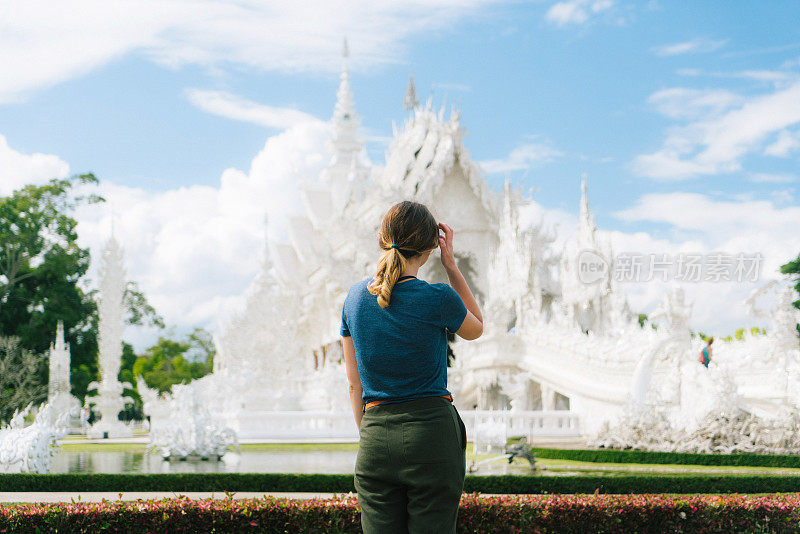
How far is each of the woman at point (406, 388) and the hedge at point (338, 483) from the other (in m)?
5.55

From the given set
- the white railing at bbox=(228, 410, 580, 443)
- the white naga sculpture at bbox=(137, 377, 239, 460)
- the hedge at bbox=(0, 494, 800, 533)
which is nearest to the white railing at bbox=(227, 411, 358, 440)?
the white railing at bbox=(228, 410, 580, 443)

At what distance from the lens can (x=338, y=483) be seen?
7.88 meters

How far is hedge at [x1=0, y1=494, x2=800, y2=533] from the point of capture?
540 cm

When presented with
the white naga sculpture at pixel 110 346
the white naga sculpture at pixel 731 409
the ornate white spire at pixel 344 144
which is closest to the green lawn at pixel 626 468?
the white naga sculpture at pixel 731 409

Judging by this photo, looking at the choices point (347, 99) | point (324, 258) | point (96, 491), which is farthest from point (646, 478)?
point (347, 99)

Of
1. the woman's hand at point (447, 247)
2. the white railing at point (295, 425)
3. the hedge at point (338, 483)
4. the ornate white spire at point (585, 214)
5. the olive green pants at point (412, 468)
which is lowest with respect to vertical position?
the white railing at point (295, 425)

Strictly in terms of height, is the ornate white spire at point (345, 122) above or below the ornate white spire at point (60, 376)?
above

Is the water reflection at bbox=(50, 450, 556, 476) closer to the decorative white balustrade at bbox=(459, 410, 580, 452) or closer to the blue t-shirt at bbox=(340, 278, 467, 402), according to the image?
the decorative white balustrade at bbox=(459, 410, 580, 452)

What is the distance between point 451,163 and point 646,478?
67.5 ft

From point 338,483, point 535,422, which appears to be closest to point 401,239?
point 338,483

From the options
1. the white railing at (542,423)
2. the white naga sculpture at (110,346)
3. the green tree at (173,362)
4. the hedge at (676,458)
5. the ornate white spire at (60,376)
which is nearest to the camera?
the hedge at (676,458)

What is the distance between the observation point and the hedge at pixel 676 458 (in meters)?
10.3

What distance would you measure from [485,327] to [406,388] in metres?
19.7

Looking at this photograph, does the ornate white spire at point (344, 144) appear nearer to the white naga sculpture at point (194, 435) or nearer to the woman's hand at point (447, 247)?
the white naga sculpture at point (194, 435)
